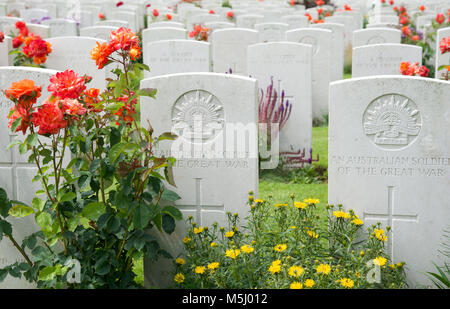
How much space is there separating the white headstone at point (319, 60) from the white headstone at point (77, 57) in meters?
2.85

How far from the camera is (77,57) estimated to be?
6805 mm

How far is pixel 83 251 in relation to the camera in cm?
313

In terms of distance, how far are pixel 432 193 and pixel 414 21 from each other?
421 inches

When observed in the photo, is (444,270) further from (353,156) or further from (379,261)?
(353,156)

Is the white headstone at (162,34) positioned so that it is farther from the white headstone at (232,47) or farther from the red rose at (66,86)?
the red rose at (66,86)

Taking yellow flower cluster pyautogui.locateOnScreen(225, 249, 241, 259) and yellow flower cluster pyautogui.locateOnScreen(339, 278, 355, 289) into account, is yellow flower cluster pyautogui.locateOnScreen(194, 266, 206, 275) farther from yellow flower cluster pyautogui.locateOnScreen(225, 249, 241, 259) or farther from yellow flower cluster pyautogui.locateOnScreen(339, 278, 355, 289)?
yellow flower cluster pyautogui.locateOnScreen(339, 278, 355, 289)

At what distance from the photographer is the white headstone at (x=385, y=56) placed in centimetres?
668

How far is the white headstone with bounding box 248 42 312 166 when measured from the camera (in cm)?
607

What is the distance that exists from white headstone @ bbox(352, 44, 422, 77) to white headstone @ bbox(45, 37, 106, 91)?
296 centimetres

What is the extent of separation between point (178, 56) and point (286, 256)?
4.09m

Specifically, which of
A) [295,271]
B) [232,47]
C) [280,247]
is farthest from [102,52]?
[232,47]

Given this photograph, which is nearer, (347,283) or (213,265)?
(347,283)

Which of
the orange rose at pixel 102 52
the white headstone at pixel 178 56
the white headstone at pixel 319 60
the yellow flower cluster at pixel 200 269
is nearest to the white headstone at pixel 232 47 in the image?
the white headstone at pixel 319 60

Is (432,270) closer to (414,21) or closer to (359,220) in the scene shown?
(359,220)
